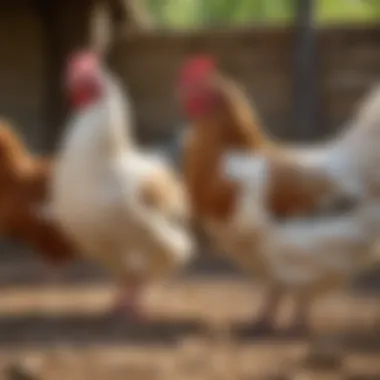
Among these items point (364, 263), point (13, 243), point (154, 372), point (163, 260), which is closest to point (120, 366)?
point (154, 372)

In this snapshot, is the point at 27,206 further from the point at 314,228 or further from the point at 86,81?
the point at 314,228

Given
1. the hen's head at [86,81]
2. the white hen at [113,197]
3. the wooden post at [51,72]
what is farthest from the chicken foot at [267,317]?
the wooden post at [51,72]

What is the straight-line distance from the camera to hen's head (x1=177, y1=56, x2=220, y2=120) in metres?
1.87

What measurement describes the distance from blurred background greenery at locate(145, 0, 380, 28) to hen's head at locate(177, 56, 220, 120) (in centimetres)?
92

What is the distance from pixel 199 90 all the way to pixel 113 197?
0.25 meters

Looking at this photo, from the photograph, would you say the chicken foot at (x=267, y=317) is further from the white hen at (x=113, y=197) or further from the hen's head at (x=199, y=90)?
the hen's head at (x=199, y=90)

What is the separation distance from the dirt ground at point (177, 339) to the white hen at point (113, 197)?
11cm

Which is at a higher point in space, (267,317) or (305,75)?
(305,75)

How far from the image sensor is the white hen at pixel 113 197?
1.81 m

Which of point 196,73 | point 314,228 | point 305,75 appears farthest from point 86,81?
point 305,75

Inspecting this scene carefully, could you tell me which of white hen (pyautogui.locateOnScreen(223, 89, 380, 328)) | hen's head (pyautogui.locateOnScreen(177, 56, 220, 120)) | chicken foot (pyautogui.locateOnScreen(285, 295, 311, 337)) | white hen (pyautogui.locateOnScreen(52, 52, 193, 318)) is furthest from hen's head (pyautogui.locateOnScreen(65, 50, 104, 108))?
chicken foot (pyautogui.locateOnScreen(285, 295, 311, 337))

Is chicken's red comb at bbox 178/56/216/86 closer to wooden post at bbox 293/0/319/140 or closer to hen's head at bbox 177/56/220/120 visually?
hen's head at bbox 177/56/220/120

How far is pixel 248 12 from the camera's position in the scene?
341 centimetres

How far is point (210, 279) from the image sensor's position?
7.41 feet
